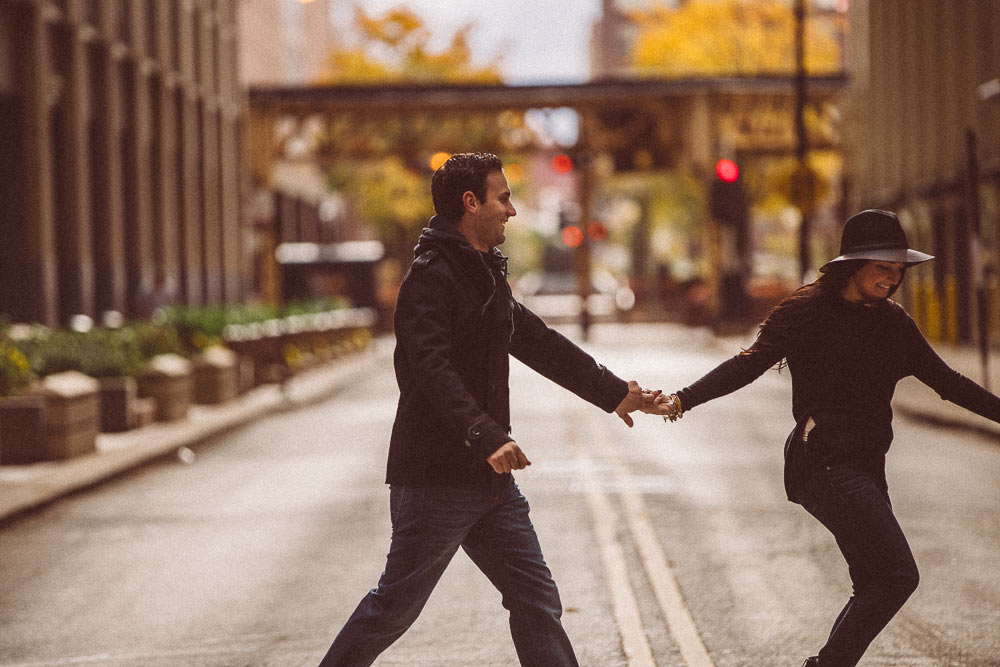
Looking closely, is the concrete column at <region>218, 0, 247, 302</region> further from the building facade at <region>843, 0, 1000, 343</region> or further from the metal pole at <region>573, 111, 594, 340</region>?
the building facade at <region>843, 0, 1000, 343</region>

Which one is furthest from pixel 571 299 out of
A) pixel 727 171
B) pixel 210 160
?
pixel 727 171

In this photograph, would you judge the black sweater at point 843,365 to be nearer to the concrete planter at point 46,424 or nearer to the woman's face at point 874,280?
the woman's face at point 874,280

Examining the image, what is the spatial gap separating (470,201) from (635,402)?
103 centimetres

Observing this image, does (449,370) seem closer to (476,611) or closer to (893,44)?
(476,611)

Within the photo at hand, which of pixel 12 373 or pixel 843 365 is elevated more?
pixel 843 365

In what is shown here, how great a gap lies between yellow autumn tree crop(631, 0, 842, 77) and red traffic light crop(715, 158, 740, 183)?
1203 inches

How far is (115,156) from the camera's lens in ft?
100.0

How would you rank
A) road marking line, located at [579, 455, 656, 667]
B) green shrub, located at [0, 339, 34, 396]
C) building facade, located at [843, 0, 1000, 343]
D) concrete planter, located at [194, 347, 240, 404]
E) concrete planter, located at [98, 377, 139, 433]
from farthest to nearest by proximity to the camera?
building facade, located at [843, 0, 1000, 343], concrete planter, located at [194, 347, 240, 404], concrete planter, located at [98, 377, 139, 433], green shrub, located at [0, 339, 34, 396], road marking line, located at [579, 455, 656, 667]

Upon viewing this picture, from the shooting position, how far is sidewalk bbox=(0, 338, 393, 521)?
490 inches

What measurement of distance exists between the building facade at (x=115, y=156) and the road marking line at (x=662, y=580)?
1540 centimetres

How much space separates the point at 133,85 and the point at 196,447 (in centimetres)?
1719

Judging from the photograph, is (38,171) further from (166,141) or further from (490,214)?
(490,214)

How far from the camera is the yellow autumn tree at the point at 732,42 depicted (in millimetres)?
62844

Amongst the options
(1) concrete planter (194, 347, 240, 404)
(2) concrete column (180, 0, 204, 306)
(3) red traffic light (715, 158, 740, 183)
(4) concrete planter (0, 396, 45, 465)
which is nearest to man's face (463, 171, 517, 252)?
(4) concrete planter (0, 396, 45, 465)
